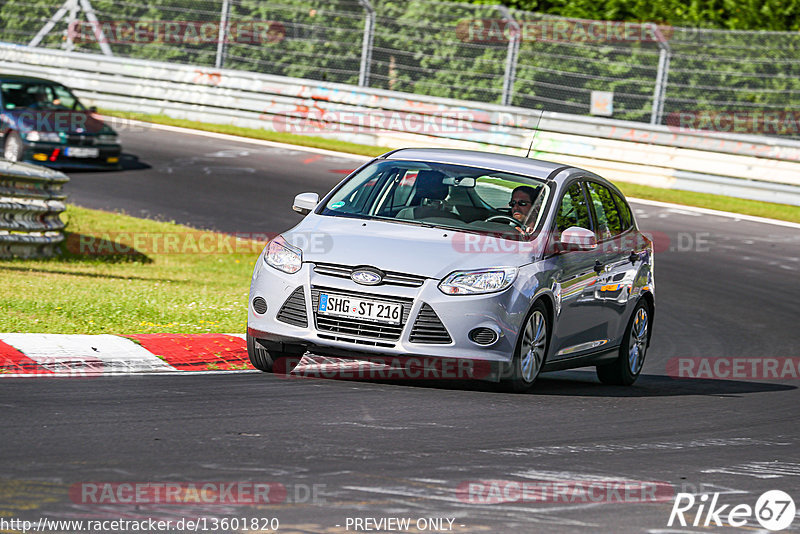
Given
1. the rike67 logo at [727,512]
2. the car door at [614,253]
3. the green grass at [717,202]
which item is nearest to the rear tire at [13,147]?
the green grass at [717,202]

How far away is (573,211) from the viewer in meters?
10.0

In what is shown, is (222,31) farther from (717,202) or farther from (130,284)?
(130,284)

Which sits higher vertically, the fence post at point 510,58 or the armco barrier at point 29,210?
the fence post at point 510,58

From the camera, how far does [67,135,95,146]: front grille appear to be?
72.7 feet

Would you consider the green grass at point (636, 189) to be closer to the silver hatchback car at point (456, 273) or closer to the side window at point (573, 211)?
the silver hatchback car at point (456, 273)

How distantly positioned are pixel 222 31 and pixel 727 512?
23035 mm

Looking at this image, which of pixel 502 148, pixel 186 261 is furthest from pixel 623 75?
pixel 186 261

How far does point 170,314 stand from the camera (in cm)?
1135

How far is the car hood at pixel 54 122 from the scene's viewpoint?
2211 centimetres

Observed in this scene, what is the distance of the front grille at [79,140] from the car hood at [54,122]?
3.9 inches

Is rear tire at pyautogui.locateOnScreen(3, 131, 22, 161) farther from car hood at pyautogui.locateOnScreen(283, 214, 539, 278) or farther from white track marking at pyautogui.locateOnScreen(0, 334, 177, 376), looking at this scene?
car hood at pyautogui.locateOnScreen(283, 214, 539, 278)

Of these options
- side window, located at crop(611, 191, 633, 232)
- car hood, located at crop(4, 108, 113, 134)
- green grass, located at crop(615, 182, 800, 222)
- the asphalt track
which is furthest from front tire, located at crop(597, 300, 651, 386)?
car hood, located at crop(4, 108, 113, 134)

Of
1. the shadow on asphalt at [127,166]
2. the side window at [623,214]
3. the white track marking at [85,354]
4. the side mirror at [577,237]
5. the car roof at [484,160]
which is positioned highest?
the car roof at [484,160]

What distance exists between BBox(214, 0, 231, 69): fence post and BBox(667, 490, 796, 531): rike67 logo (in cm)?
2264
